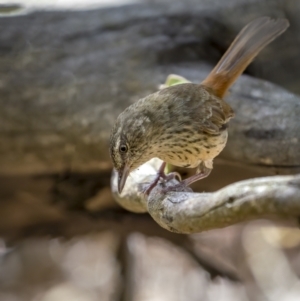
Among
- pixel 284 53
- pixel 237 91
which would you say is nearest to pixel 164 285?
pixel 237 91

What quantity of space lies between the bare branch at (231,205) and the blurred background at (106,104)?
1.33 m

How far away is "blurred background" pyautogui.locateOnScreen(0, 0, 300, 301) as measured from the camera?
3381 mm

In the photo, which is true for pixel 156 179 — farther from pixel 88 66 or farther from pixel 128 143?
pixel 88 66

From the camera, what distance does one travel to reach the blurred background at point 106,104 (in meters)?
A: 3.38

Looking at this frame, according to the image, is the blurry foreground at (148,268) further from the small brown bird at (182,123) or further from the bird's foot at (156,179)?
the small brown bird at (182,123)

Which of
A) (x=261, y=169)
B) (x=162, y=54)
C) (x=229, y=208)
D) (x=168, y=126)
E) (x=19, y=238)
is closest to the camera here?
(x=229, y=208)

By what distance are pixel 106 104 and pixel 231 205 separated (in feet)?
7.08

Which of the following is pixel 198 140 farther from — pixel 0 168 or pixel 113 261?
pixel 113 261

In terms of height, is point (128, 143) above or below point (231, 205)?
below

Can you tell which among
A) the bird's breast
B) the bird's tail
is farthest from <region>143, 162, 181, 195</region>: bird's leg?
the bird's tail

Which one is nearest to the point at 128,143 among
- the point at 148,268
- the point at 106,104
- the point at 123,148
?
the point at 123,148

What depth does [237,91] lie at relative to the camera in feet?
10.5

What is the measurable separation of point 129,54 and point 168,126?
126cm

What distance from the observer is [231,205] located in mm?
1364
